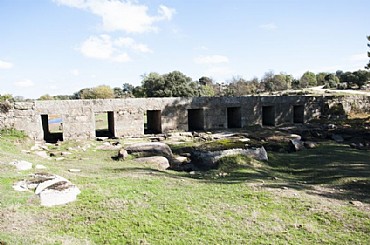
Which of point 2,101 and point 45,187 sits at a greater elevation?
point 2,101

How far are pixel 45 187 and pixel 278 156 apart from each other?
329 inches

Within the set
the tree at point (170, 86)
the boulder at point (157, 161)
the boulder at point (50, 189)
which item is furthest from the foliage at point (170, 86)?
the boulder at point (50, 189)

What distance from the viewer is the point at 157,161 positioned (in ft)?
32.3

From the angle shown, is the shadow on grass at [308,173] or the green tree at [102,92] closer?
the shadow on grass at [308,173]

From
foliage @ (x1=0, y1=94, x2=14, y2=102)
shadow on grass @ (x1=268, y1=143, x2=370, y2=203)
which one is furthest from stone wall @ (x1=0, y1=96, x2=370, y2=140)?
shadow on grass @ (x1=268, y1=143, x2=370, y2=203)

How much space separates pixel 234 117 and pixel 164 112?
517 cm

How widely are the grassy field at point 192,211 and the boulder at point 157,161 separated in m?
1.23

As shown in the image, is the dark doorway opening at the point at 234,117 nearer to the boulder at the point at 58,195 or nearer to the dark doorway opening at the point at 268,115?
the dark doorway opening at the point at 268,115

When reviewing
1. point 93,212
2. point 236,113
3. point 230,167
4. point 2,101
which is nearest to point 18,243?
point 93,212

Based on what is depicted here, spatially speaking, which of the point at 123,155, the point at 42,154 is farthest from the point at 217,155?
the point at 42,154

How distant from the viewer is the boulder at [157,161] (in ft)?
31.6

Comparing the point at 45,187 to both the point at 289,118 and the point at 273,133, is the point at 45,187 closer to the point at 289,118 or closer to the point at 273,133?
the point at 273,133

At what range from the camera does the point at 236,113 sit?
62.5ft

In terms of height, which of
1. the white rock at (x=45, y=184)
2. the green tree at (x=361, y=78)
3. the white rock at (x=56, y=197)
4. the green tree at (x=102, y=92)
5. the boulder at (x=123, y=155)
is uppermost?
the green tree at (x=361, y=78)
